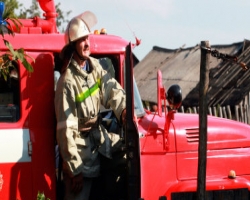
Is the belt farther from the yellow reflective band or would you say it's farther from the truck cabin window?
the truck cabin window

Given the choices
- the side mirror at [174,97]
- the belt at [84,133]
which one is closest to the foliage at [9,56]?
the belt at [84,133]

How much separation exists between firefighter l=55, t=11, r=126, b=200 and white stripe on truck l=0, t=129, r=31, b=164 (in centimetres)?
33

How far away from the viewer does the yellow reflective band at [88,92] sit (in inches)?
302

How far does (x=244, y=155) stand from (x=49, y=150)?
192 centimetres

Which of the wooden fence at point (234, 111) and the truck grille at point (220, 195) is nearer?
the truck grille at point (220, 195)

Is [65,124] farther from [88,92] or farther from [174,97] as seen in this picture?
[174,97]

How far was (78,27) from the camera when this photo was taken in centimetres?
774

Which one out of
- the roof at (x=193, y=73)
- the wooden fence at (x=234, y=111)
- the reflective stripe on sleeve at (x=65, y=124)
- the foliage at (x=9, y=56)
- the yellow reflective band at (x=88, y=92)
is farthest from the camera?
the roof at (x=193, y=73)

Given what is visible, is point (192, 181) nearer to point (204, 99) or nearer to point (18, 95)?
point (204, 99)

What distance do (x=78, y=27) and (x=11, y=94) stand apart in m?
0.85

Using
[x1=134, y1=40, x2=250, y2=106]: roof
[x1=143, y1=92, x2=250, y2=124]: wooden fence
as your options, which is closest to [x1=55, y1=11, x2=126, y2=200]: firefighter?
[x1=143, y1=92, x2=250, y2=124]: wooden fence

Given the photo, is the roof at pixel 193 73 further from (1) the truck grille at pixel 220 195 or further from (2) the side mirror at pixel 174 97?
(2) the side mirror at pixel 174 97

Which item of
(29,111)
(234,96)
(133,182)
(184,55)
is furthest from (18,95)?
(184,55)

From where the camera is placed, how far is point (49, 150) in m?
7.75
